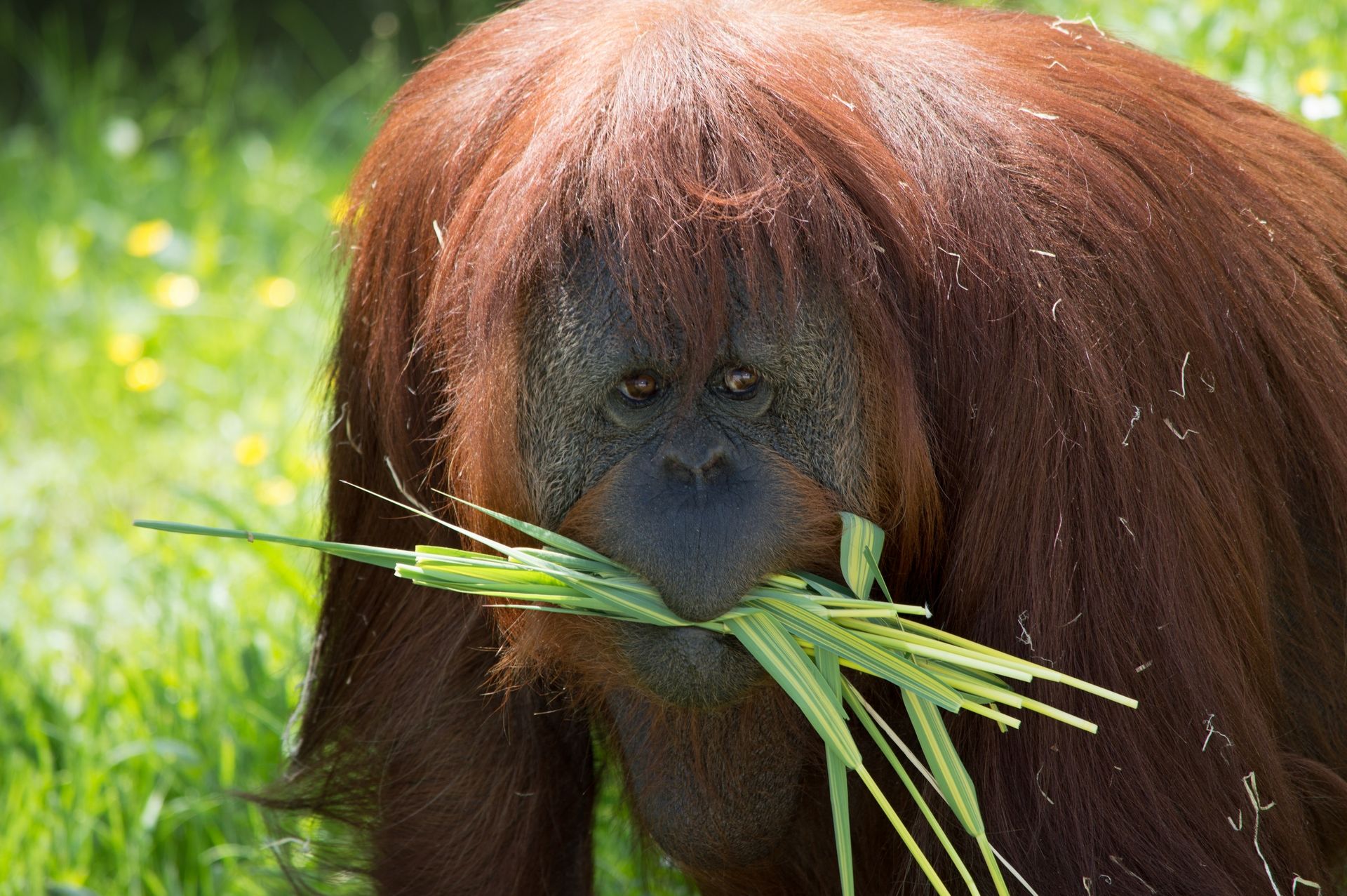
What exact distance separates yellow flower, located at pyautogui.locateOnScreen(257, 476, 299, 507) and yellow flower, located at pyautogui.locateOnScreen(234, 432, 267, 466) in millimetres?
87

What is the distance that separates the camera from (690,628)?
2.04 m

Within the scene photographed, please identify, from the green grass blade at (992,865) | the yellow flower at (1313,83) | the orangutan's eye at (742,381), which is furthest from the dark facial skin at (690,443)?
the yellow flower at (1313,83)

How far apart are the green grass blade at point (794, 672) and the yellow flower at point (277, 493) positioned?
2264mm

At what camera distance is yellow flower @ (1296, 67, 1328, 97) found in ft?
11.5

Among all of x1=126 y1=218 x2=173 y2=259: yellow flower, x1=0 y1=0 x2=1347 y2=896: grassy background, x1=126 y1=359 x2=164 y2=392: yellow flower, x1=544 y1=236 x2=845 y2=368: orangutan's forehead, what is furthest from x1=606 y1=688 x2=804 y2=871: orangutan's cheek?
x1=126 y1=218 x2=173 y2=259: yellow flower

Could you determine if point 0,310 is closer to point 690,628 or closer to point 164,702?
point 164,702

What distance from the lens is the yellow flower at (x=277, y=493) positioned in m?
4.02

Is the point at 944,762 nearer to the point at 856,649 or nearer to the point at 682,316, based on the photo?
the point at 856,649

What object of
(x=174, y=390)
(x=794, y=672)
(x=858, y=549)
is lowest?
(x=174, y=390)

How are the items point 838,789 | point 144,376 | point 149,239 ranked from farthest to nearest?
point 149,239, point 144,376, point 838,789

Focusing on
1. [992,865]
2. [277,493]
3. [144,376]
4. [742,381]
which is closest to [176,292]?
[144,376]

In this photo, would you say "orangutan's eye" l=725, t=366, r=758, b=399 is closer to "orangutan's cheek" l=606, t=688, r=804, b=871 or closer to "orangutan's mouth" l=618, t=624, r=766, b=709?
"orangutan's mouth" l=618, t=624, r=766, b=709

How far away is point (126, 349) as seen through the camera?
4918mm

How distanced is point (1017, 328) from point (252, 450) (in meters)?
2.66
